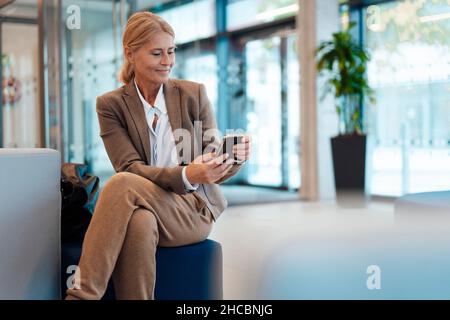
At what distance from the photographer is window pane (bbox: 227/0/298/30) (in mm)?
6691

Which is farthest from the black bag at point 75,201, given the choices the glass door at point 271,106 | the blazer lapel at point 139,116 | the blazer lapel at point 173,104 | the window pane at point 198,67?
the glass door at point 271,106

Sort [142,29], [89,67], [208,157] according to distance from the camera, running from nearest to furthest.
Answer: [208,157] < [142,29] < [89,67]

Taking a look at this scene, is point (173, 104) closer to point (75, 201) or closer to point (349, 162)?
point (75, 201)

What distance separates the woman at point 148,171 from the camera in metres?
1.74

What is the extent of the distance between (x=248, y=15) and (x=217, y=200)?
5126 millimetres

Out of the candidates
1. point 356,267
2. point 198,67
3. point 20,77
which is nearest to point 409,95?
point 198,67

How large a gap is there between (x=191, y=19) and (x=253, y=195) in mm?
2014

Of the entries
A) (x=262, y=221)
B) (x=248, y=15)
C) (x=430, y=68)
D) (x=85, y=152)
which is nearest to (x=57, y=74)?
(x=85, y=152)

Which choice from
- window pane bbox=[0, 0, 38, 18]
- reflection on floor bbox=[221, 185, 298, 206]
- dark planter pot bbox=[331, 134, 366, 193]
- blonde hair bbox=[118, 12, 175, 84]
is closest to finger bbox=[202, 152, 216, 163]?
blonde hair bbox=[118, 12, 175, 84]

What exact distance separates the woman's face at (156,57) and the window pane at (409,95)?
447cm

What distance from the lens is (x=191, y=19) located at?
6.10 meters

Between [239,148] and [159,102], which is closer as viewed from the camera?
[239,148]

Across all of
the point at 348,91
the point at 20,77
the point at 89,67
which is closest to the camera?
the point at 89,67

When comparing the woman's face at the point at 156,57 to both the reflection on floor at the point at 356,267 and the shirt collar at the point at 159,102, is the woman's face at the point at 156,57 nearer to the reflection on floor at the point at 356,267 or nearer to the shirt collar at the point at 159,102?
the shirt collar at the point at 159,102
